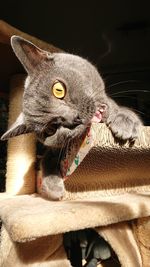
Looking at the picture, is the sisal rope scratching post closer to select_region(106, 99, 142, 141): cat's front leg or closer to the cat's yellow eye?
the cat's yellow eye

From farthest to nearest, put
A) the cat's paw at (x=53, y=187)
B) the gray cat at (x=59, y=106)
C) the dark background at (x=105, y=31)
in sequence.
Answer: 1. the dark background at (x=105, y=31)
2. the cat's paw at (x=53, y=187)
3. the gray cat at (x=59, y=106)

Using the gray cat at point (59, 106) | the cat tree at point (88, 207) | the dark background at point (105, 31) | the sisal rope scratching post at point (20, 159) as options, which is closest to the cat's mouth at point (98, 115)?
the gray cat at point (59, 106)

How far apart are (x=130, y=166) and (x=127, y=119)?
0.27 meters

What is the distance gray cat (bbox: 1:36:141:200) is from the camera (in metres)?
1.02

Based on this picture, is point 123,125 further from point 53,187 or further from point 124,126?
point 53,187

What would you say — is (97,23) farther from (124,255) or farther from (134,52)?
(124,255)

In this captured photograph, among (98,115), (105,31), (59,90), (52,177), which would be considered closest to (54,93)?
(59,90)

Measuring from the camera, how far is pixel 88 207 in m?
0.96

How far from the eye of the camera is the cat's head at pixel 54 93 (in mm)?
1035

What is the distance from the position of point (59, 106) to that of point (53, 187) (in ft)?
0.94

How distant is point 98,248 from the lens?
50.3 inches

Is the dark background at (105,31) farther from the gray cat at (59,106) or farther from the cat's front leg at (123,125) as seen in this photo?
the cat's front leg at (123,125)

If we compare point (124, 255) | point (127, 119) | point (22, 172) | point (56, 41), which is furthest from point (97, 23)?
point (124, 255)

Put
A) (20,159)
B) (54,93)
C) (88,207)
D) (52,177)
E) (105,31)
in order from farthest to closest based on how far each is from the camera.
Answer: (105,31) < (20,159) < (52,177) < (54,93) < (88,207)
